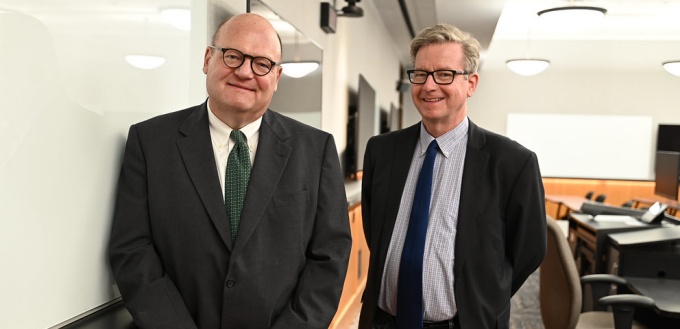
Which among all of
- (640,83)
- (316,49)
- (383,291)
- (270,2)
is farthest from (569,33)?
(383,291)

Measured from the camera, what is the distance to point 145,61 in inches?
65.3

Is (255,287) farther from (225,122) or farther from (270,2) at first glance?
(270,2)

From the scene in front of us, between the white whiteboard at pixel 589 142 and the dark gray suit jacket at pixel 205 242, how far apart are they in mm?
10829

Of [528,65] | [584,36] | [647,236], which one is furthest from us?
[584,36]

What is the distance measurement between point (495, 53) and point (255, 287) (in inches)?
414

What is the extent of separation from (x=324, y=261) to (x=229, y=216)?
0.88ft

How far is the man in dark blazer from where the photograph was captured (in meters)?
1.79

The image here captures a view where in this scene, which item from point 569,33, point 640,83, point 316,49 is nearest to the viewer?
point 316,49

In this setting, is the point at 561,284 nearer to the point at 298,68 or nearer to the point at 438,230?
the point at 438,230

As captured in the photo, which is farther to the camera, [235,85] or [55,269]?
[235,85]

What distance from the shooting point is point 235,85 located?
1515 mm

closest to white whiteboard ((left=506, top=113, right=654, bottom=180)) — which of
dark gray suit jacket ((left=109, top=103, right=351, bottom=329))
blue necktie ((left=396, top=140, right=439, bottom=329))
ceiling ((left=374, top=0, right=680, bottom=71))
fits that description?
ceiling ((left=374, top=0, right=680, bottom=71))

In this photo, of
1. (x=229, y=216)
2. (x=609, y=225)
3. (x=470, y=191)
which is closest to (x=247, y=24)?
(x=229, y=216)

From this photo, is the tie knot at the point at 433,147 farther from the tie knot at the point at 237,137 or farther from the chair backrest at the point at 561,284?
the chair backrest at the point at 561,284
